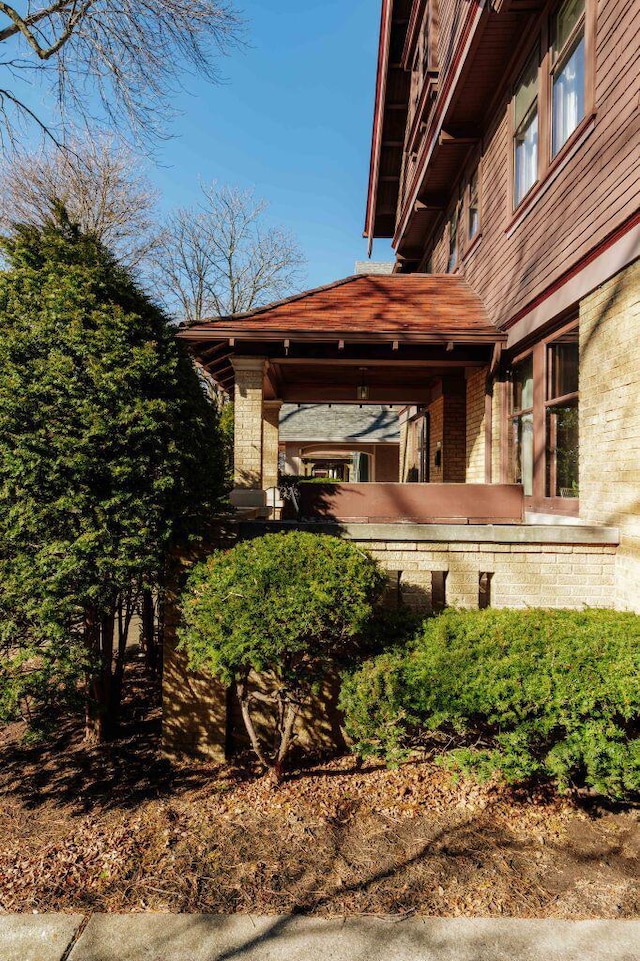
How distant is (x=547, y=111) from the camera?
603 centimetres

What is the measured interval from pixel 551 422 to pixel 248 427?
393 cm

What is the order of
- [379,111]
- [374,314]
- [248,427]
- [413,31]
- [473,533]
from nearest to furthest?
[473,533], [248,427], [374,314], [413,31], [379,111]

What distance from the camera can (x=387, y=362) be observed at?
25.1 ft

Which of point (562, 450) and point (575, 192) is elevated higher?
point (575, 192)

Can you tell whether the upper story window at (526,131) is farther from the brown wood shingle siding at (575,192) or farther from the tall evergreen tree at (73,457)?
the tall evergreen tree at (73,457)

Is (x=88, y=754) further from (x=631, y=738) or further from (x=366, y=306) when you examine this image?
(x=366, y=306)

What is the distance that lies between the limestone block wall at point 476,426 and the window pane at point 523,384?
79 cm

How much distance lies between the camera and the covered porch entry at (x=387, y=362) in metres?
5.66

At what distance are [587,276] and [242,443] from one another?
4.57 metres

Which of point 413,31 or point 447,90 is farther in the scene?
point 413,31

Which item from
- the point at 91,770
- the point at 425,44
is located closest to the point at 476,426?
the point at 91,770

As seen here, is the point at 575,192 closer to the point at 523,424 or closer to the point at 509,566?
the point at 523,424

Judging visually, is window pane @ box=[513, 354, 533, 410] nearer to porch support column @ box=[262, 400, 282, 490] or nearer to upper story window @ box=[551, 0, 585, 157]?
upper story window @ box=[551, 0, 585, 157]

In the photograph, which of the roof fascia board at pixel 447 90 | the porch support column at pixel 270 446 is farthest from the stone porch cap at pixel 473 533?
the porch support column at pixel 270 446
